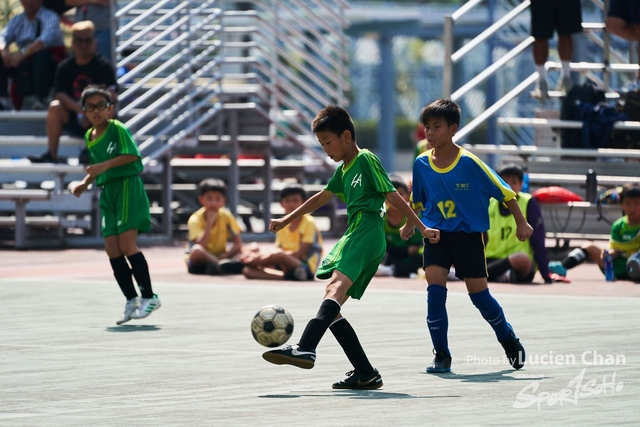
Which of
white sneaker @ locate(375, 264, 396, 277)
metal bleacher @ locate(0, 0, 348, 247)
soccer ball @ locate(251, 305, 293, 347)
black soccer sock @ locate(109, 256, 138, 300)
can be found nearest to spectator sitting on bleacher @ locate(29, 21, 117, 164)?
metal bleacher @ locate(0, 0, 348, 247)

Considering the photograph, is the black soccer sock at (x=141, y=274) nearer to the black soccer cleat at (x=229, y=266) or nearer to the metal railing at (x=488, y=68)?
the black soccer cleat at (x=229, y=266)

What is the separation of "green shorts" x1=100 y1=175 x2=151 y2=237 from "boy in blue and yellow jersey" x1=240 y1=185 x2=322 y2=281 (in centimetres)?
342

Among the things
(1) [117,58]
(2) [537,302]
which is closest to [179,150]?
(1) [117,58]

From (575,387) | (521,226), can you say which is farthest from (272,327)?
(575,387)

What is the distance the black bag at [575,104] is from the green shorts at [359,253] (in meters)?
9.68

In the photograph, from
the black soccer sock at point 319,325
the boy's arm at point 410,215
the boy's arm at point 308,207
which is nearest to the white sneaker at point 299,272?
the boy's arm at point 308,207

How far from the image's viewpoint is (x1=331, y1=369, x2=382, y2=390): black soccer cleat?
7.20m

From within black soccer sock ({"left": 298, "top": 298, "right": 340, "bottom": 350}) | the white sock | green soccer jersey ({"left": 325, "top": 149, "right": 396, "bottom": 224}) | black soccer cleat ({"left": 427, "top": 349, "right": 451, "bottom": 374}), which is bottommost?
black soccer cleat ({"left": 427, "top": 349, "right": 451, "bottom": 374})

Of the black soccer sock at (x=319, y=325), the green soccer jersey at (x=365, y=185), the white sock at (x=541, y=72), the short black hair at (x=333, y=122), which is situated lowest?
the black soccer sock at (x=319, y=325)

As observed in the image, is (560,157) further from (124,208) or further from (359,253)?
(359,253)

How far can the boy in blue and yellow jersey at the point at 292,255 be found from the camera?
14086 millimetres

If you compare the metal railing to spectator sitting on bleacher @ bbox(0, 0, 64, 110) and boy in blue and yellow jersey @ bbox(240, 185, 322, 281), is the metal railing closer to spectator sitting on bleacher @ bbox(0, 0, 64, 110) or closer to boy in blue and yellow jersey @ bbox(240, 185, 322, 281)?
boy in blue and yellow jersey @ bbox(240, 185, 322, 281)

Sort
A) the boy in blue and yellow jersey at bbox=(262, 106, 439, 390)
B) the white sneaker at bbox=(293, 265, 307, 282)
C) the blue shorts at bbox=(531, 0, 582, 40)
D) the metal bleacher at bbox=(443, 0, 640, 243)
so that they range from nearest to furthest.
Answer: the boy in blue and yellow jersey at bbox=(262, 106, 439, 390), the white sneaker at bbox=(293, 265, 307, 282), the metal bleacher at bbox=(443, 0, 640, 243), the blue shorts at bbox=(531, 0, 582, 40)

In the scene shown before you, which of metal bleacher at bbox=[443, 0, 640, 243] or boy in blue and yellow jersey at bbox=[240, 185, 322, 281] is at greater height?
metal bleacher at bbox=[443, 0, 640, 243]
